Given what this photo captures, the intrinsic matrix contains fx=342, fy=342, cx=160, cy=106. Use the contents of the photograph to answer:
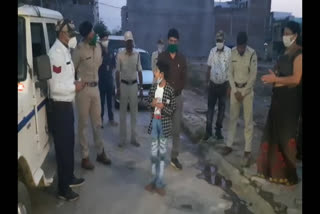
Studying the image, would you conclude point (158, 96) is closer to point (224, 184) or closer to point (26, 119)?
point (224, 184)

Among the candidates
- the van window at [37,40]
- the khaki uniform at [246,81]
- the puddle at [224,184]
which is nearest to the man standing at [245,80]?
the khaki uniform at [246,81]

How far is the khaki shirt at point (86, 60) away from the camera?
510 centimetres

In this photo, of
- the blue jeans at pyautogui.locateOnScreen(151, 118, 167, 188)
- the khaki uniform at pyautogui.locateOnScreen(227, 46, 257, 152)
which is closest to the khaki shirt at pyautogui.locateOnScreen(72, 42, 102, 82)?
the blue jeans at pyautogui.locateOnScreen(151, 118, 167, 188)

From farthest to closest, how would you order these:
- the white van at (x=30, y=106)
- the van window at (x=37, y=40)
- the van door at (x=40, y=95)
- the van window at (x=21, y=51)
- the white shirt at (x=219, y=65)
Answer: the white shirt at (x=219, y=65) < the van window at (x=37, y=40) < the van door at (x=40, y=95) < the van window at (x=21, y=51) < the white van at (x=30, y=106)

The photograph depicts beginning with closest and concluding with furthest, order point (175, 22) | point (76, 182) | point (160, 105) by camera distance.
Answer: point (160, 105), point (76, 182), point (175, 22)

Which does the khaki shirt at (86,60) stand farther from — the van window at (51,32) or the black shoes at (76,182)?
the black shoes at (76,182)

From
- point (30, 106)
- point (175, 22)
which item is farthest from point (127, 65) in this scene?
point (175, 22)

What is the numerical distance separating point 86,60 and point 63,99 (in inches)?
49.2

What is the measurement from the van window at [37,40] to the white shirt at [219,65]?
3.13m

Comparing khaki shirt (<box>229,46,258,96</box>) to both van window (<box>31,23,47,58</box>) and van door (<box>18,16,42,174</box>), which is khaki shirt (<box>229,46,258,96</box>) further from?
van door (<box>18,16,42,174</box>)

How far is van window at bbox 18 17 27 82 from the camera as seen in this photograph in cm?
329

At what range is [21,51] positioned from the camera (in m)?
3.32
